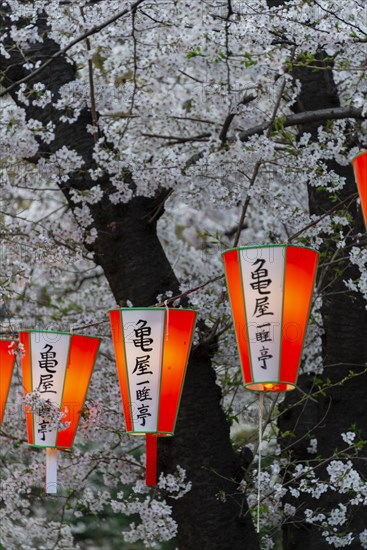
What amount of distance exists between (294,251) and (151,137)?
258 cm

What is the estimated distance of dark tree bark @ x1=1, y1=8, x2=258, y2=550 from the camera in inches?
247

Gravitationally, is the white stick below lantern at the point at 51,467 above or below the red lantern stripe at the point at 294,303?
below

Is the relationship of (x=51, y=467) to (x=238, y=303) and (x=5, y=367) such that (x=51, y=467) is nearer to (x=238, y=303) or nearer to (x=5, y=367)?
(x=5, y=367)

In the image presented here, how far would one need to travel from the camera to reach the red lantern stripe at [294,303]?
4.61 metres

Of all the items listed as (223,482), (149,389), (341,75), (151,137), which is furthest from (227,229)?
(149,389)

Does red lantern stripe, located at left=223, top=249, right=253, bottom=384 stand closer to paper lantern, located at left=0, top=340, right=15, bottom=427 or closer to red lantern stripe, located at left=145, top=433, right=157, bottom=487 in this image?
red lantern stripe, located at left=145, top=433, right=157, bottom=487

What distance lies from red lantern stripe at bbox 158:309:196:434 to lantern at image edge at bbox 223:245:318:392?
65cm

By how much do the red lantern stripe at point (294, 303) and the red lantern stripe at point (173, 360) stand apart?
0.79m

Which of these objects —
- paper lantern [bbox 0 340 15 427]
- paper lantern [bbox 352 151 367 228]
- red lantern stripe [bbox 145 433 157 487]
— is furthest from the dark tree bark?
paper lantern [bbox 352 151 367 228]

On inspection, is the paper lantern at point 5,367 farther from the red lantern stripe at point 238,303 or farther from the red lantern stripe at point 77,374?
the red lantern stripe at point 238,303

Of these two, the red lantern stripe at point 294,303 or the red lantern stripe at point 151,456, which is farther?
the red lantern stripe at point 151,456

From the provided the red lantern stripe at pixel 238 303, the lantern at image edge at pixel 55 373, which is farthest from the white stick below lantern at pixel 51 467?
the red lantern stripe at pixel 238 303

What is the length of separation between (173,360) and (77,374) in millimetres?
778

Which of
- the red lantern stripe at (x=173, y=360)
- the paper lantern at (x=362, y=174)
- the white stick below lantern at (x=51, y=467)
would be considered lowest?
the white stick below lantern at (x=51, y=467)
